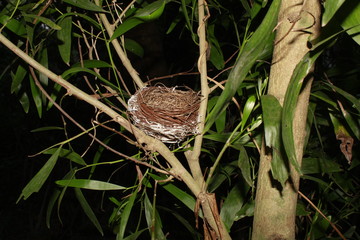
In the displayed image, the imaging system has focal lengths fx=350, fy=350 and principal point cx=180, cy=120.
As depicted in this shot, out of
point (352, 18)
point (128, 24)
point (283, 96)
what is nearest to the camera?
point (352, 18)

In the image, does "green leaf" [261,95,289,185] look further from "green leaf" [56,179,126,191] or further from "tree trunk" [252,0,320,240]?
"green leaf" [56,179,126,191]

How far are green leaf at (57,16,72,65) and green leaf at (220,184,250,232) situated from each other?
1.35 feet

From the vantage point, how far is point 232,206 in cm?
70

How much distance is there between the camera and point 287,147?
33 centimetres

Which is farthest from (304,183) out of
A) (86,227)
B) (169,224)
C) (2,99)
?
(2,99)

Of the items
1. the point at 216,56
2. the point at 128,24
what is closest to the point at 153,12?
the point at 128,24

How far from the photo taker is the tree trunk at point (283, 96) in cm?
42

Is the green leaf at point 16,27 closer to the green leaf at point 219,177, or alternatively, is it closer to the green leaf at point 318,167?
the green leaf at point 219,177

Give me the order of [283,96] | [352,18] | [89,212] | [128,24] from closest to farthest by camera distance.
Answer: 1. [352,18]
2. [283,96]
3. [128,24]
4. [89,212]

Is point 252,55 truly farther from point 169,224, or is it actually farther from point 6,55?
point 6,55

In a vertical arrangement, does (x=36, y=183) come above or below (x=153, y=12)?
below

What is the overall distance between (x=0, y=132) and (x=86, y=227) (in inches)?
61.5

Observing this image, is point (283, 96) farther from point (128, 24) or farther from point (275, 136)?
point (128, 24)

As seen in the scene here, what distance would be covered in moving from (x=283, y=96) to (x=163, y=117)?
0.32m
